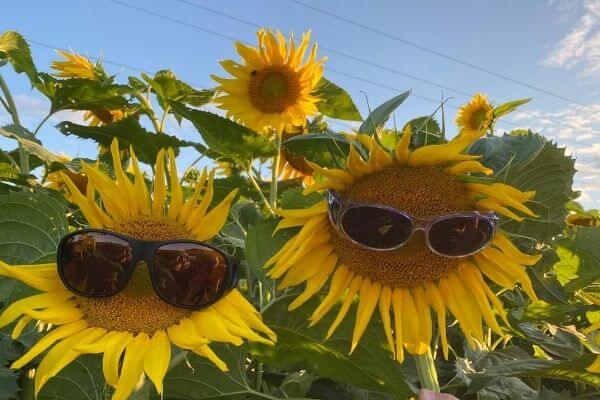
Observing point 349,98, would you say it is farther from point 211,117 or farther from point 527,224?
point 527,224

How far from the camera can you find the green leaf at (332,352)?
44.9 inches

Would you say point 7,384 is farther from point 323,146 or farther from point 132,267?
point 323,146

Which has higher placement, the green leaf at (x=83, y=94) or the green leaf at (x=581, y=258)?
the green leaf at (x=83, y=94)

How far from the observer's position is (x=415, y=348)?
117 cm

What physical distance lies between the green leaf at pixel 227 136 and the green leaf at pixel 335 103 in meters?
0.51

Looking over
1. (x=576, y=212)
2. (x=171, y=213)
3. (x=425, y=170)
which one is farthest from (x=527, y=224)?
(x=576, y=212)

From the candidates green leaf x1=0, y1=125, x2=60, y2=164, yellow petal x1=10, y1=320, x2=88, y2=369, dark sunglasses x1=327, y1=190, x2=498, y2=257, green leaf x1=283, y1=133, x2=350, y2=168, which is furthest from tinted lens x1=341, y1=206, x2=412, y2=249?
green leaf x1=0, y1=125, x2=60, y2=164

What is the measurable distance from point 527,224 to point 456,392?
52 cm

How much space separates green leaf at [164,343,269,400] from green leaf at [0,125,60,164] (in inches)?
31.3

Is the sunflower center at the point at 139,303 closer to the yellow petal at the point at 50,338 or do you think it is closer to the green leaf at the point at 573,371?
the yellow petal at the point at 50,338

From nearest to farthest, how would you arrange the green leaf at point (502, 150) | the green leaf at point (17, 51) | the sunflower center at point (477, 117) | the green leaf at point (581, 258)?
the green leaf at point (502, 150)
the green leaf at point (581, 258)
the green leaf at point (17, 51)
the sunflower center at point (477, 117)

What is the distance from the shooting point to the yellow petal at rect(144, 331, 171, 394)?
3.03 ft

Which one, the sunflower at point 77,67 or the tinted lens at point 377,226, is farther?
the sunflower at point 77,67

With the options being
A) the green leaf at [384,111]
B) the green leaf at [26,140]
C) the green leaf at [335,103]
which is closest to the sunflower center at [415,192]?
the green leaf at [384,111]
